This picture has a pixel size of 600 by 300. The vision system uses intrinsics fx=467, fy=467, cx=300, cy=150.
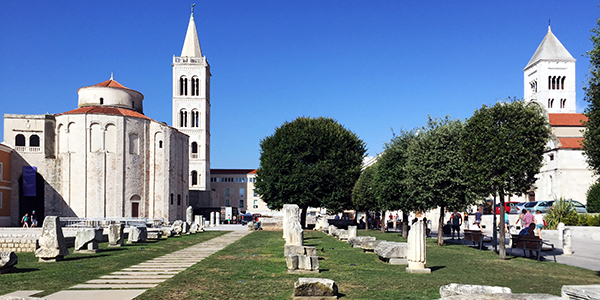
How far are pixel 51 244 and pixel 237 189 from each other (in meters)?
90.2

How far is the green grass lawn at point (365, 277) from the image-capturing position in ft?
31.8

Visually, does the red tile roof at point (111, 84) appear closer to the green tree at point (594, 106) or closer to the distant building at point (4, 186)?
the distant building at point (4, 186)

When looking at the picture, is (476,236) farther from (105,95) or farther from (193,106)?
(193,106)

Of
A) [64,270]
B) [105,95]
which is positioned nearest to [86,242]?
[64,270]

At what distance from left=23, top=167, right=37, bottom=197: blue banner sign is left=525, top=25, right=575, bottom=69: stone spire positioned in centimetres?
9306

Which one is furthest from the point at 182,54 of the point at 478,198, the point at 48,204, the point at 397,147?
the point at 478,198

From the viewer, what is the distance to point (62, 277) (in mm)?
12133

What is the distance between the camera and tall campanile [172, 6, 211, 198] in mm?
83500

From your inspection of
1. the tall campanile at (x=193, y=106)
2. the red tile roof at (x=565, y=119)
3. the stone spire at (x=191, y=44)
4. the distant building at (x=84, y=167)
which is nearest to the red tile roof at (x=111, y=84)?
the distant building at (x=84, y=167)

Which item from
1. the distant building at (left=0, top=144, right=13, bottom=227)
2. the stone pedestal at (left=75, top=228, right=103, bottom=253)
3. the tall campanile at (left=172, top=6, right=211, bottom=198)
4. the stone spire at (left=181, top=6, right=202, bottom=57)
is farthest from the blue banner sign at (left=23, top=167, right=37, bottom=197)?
the stone pedestal at (left=75, top=228, right=103, bottom=253)

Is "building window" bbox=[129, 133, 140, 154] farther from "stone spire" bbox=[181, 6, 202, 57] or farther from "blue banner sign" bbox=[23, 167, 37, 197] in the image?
"stone spire" bbox=[181, 6, 202, 57]

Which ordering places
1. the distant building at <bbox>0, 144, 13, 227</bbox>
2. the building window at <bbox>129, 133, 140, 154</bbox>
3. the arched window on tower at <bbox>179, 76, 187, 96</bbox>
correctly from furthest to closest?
the arched window on tower at <bbox>179, 76, 187, 96</bbox> < the building window at <bbox>129, 133, 140, 154</bbox> < the distant building at <bbox>0, 144, 13, 227</bbox>

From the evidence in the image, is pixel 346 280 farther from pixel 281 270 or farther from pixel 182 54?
pixel 182 54

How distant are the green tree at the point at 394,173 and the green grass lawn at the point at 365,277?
10.2 m
